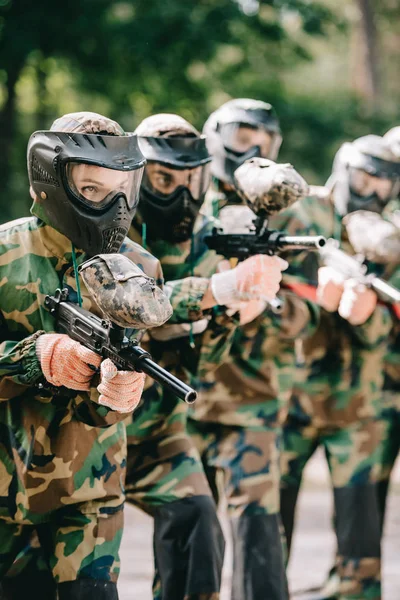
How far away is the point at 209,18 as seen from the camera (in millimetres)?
12969

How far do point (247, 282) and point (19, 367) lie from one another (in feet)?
4.04

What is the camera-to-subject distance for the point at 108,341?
4363 mm

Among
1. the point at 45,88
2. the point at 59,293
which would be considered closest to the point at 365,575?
the point at 59,293

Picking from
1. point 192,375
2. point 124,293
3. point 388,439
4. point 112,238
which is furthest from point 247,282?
point 388,439

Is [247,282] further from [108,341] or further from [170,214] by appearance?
[108,341]

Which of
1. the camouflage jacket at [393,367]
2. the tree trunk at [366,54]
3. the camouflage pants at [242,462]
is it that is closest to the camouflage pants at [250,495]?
the camouflage pants at [242,462]

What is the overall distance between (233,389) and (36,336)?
217 cm

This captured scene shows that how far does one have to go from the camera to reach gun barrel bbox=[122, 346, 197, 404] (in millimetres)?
4207

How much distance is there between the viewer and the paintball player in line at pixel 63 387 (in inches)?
180

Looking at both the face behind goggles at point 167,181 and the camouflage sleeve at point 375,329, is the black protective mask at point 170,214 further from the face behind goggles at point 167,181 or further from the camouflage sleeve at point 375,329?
the camouflage sleeve at point 375,329

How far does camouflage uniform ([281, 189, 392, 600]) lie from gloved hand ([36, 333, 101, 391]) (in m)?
2.97

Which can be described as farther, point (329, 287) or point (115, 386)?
point (329, 287)

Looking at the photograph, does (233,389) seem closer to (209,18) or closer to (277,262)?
(277,262)

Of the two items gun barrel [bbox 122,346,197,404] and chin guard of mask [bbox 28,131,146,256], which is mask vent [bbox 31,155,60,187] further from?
gun barrel [bbox 122,346,197,404]
